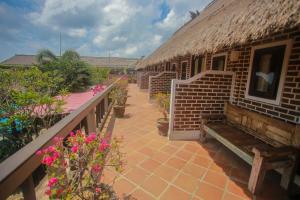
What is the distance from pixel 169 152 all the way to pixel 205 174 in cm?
86

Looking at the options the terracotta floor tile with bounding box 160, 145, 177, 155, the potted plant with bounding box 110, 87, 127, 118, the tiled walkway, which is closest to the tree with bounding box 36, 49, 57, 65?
the potted plant with bounding box 110, 87, 127, 118

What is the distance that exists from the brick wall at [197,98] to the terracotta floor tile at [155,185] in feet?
5.02

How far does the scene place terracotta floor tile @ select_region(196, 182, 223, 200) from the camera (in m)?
2.20

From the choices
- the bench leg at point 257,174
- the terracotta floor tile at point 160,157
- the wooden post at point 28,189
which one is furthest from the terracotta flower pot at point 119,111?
the wooden post at point 28,189

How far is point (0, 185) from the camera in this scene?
766 millimetres

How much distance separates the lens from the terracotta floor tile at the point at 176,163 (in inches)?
113

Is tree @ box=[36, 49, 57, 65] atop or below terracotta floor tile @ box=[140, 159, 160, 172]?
atop

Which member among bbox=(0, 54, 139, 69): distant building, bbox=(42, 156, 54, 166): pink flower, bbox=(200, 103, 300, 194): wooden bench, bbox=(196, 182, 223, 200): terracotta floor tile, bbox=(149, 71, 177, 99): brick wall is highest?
bbox=(0, 54, 139, 69): distant building

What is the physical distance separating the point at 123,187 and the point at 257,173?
1.85 meters

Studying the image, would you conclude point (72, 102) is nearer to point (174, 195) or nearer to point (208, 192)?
point (174, 195)

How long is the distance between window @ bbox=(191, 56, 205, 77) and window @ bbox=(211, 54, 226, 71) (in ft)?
2.94

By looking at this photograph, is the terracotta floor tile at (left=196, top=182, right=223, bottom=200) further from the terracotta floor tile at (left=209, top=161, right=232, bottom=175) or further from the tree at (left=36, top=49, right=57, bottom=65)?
the tree at (left=36, top=49, right=57, bottom=65)

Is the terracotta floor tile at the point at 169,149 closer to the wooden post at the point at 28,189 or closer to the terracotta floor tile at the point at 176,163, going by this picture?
the terracotta floor tile at the point at 176,163

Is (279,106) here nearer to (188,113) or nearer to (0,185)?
(188,113)
